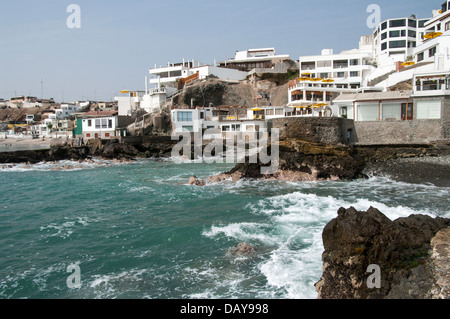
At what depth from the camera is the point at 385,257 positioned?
27.1 ft

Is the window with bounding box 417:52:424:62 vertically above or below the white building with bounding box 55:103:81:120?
above

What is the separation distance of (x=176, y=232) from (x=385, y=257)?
29.6 feet

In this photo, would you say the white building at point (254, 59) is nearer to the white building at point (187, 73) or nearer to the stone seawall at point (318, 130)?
the white building at point (187, 73)

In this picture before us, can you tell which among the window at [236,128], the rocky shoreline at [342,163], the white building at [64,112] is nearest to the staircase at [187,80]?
the window at [236,128]

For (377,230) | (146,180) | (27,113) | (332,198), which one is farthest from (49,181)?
(27,113)

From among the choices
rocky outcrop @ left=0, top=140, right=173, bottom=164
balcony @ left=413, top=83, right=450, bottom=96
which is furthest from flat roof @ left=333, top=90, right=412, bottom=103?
rocky outcrop @ left=0, top=140, right=173, bottom=164

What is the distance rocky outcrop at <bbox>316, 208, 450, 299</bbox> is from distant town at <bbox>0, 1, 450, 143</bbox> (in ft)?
76.3

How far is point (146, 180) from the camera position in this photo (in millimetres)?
28781

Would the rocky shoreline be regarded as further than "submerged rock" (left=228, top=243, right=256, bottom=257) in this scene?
Yes

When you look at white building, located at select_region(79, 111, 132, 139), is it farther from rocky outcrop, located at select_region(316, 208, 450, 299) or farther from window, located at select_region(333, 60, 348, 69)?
rocky outcrop, located at select_region(316, 208, 450, 299)

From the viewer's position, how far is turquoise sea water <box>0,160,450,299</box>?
10.1 meters

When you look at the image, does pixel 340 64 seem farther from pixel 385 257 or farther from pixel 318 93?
pixel 385 257

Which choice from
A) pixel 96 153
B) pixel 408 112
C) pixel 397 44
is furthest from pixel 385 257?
pixel 397 44
